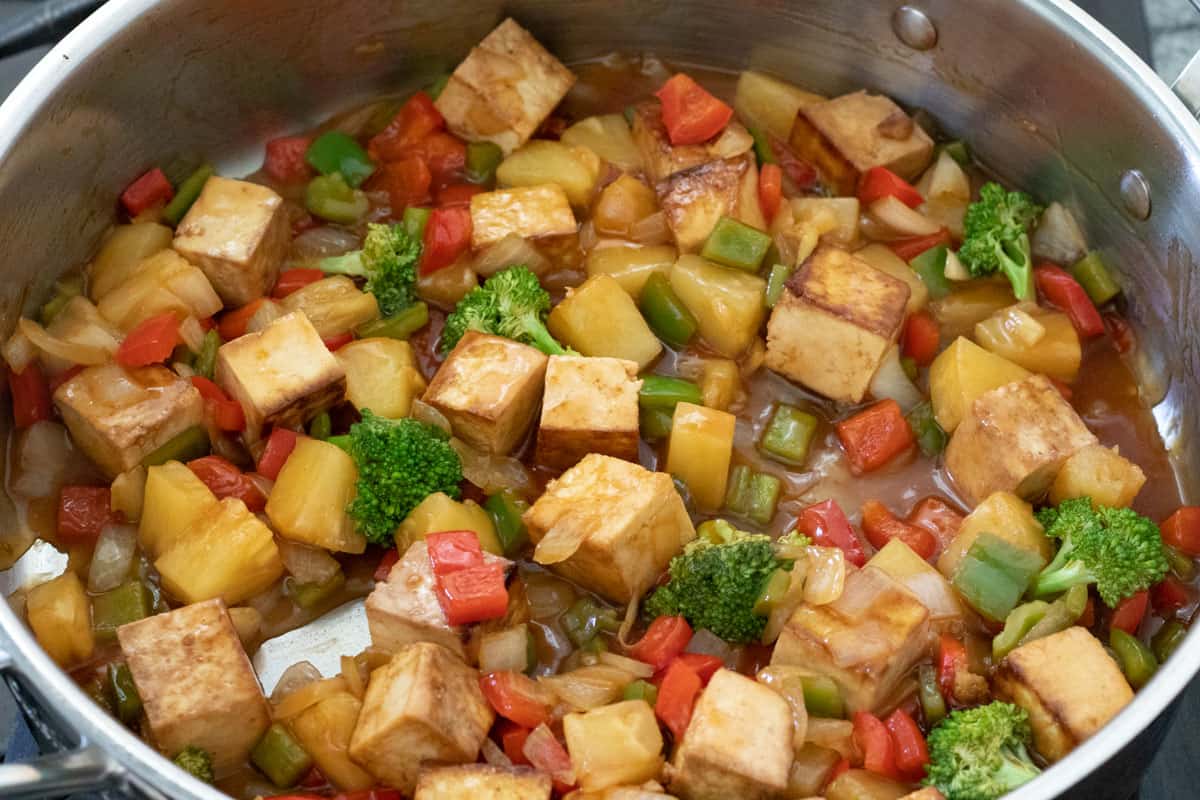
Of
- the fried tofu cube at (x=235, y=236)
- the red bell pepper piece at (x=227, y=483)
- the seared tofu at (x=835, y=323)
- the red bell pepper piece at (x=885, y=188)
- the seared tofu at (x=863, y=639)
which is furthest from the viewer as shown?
the red bell pepper piece at (x=885, y=188)

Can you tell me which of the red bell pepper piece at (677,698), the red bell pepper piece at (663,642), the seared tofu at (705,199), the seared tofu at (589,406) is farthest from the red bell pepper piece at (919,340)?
the red bell pepper piece at (677,698)

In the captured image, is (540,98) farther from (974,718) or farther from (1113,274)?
(974,718)

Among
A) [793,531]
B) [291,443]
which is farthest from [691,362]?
[291,443]

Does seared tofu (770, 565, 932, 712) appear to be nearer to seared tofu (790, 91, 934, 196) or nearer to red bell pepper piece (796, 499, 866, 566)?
red bell pepper piece (796, 499, 866, 566)

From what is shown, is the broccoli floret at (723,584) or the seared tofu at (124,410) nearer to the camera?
the broccoli floret at (723,584)

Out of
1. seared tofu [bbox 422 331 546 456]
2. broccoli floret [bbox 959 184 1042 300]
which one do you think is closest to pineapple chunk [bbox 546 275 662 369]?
seared tofu [bbox 422 331 546 456]

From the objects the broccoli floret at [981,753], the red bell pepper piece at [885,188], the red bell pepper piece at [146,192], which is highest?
the red bell pepper piece at [146,192]

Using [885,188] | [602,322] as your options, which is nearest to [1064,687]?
[602,322]

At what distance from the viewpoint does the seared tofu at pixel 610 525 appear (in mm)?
2818

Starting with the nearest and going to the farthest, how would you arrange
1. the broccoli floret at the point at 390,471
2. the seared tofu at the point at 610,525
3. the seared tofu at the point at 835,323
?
the seared tofu at the point at 610,525 < the broccoli floret at the point at 390,471 < the seared tofu at the point at 835,323

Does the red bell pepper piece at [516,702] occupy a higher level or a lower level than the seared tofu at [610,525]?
lower

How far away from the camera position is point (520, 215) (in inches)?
134

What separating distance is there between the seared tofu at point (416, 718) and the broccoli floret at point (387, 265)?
3.38 ft

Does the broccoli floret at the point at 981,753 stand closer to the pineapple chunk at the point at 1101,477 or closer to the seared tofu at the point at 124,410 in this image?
the pineapple chunk at the point at 1101,477
